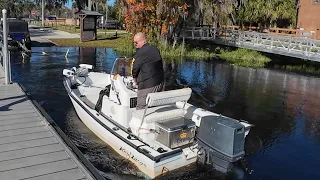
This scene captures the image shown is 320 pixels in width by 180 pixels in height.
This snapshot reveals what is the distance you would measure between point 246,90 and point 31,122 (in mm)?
9731

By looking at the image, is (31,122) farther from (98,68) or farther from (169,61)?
(169,61)

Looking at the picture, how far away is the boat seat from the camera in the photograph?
559cm

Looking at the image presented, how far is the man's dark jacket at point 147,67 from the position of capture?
Answer: 6066mm

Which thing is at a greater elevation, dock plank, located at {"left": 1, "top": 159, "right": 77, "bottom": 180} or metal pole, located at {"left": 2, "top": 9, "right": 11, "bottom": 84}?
metal pole, located at {"left": 2, "top": 9, "right": 11, "bottom": 84}

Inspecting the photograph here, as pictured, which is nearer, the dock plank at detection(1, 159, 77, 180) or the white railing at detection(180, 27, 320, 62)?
the dock plank at detection(1, 159, 77, 180)

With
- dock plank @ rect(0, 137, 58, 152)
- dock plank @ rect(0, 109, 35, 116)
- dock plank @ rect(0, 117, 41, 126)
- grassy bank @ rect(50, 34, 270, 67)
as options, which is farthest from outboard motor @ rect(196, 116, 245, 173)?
grassy bank @ rect(50, 34, 270, 67)

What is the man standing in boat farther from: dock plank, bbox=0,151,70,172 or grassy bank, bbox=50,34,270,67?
grassy bank, bbox=50,34,270,67

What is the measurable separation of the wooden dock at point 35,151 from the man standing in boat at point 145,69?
67.4 inches

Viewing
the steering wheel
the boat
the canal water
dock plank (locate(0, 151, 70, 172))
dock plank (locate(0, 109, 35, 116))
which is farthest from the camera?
the steering wheel

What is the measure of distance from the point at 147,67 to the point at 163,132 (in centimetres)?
125

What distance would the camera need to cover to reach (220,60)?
23.0 m

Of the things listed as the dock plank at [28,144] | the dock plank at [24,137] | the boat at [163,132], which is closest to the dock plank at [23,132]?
the dock plank at [24,137]

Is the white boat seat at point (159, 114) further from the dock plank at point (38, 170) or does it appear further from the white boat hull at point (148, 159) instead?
the dock plank at point (38, 170)

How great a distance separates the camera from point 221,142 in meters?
5.26
